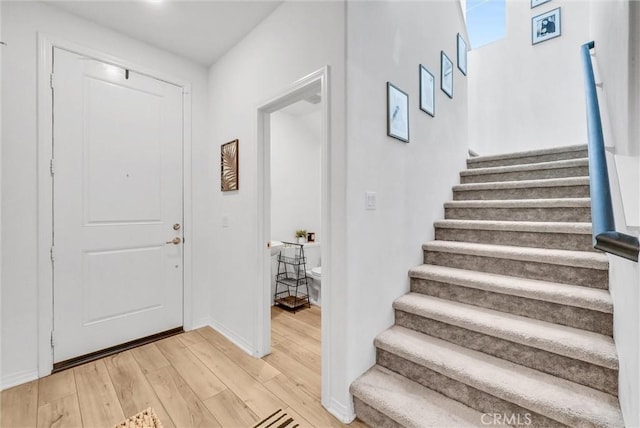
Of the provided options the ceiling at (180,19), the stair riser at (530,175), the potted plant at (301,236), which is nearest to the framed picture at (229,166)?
the ceiling at (180,19)

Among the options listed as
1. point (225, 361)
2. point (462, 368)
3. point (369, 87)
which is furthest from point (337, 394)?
point (369, 87)

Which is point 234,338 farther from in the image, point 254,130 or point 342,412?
point 254,130

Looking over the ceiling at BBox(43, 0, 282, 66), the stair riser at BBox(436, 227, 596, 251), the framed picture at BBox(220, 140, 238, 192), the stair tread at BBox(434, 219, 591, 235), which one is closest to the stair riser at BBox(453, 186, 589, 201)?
the stair tread at BBox(434, 219, 591, 235)

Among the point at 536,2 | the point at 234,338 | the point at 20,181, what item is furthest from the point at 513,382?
the point at 536,2

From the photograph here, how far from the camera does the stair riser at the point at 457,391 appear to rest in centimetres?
127

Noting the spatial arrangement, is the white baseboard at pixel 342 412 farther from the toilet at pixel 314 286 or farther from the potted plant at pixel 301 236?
the potted plant at pixel 301 236

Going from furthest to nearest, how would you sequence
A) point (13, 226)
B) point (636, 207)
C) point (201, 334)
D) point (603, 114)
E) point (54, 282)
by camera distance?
point (201, 334) → point (54, 282) → point (13, 226) → point (603, 114) → point (636, 207)

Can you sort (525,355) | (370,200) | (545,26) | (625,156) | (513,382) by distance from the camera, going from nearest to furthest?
(625,156) → (513,382) → (525,355) → (370,200) → (545,26)

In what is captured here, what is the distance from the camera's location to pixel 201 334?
2.67m

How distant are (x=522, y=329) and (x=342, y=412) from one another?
43.0 inches

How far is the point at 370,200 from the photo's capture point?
1744 millimetres

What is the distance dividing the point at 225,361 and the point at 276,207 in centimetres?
204

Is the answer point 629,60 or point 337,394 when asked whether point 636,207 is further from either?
point 337,394

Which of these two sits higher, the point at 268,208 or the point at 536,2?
the point at 536,2
